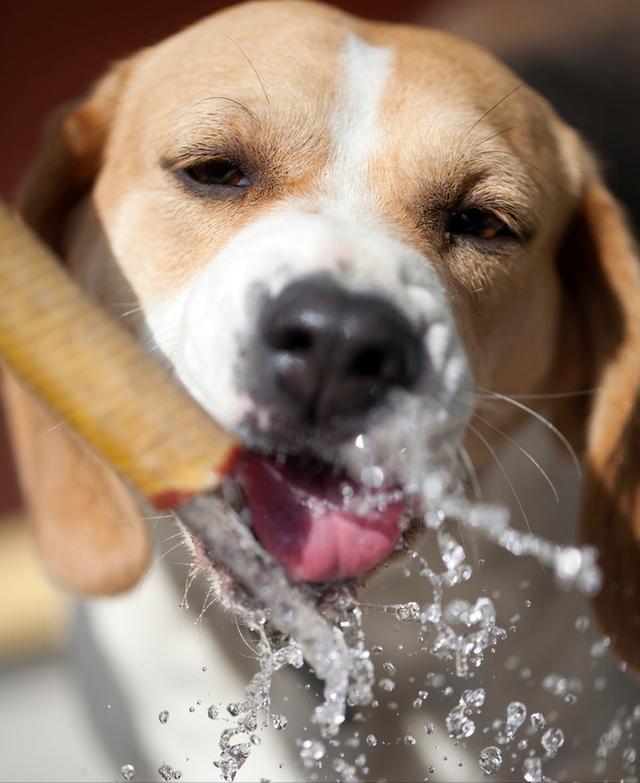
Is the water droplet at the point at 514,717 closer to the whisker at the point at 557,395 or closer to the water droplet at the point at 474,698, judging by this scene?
the water droplet at the point at 474,698

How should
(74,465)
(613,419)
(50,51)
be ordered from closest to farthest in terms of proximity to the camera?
(613,419) < (74,465) < (50,51)

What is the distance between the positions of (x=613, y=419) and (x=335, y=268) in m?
0.81

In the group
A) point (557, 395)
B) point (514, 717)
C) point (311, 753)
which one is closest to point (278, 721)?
point (311, 753)

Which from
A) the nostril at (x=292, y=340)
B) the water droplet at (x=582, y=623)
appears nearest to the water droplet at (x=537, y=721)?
the water droplet at (x=582, y=623)

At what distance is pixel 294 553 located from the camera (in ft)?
4.40

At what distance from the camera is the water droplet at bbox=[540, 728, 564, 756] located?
6.04ft

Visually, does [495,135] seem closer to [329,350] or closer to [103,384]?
[329,350]

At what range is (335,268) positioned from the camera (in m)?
1.35

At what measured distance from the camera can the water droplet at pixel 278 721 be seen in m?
1.82

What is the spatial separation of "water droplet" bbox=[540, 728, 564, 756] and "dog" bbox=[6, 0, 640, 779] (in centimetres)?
20

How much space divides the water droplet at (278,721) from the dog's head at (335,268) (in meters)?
0.38

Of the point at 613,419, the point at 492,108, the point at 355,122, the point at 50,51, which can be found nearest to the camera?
the point at 355,122

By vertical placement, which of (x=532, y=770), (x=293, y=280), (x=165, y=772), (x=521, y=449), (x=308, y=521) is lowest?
(x=165, y=772)

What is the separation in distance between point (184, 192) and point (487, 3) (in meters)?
2.22
